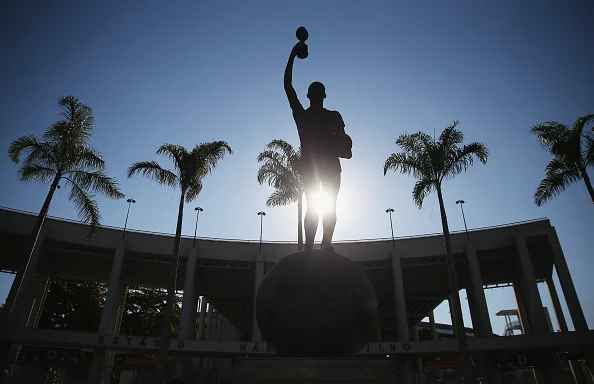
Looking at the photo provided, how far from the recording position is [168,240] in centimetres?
2753

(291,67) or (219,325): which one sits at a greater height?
(219,325)

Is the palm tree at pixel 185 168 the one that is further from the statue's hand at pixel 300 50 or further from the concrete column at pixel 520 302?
the concrete column at pixel 520 302

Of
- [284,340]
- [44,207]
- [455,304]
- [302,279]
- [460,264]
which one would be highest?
[460,264]

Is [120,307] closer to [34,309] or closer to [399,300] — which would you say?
[34,309]

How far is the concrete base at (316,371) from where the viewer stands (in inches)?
144

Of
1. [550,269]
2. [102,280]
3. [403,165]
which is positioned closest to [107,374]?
[102,280]

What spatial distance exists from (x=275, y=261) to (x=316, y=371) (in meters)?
25.0

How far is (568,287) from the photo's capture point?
73.4 ft

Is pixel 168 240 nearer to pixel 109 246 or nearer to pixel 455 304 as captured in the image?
pixel 109 246

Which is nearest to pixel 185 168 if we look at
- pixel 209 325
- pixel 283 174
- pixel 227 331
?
pixel 283 174

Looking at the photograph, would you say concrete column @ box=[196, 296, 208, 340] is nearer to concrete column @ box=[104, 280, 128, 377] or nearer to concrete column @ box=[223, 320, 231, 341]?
concrete column @ box=[104, 280, 128, 377]

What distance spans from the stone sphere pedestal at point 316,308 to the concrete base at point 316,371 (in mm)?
425

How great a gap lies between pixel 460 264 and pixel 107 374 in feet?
88.7

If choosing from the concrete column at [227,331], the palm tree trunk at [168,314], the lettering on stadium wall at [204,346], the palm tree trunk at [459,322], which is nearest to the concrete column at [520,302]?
the lettering on stadium wall at [204,346]
